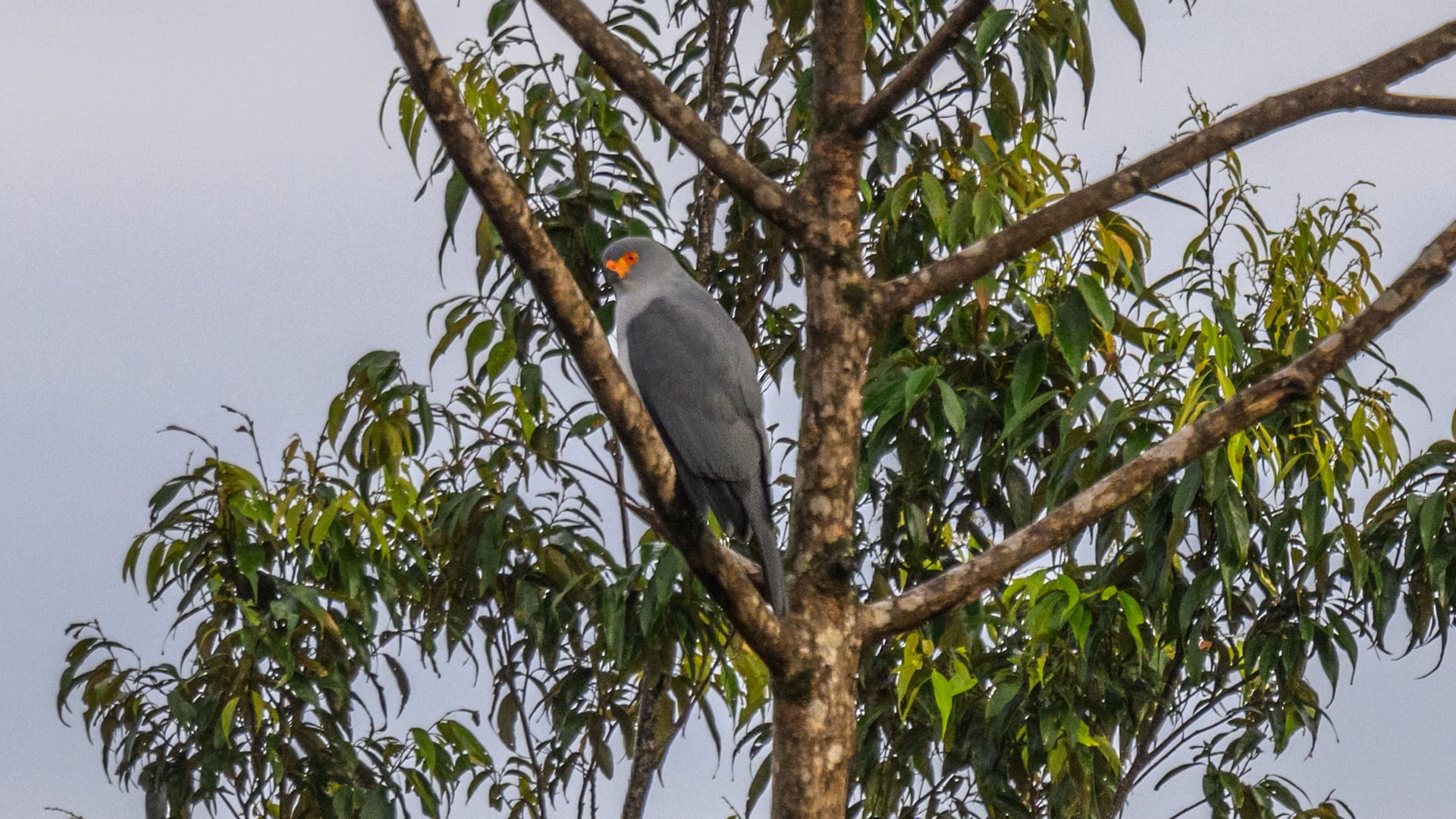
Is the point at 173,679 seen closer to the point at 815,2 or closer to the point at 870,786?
the point at 870,786

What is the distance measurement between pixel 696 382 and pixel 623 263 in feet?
1.49

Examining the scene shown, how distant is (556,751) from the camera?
10.6 feet

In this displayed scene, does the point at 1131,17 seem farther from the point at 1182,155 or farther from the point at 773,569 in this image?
the point at 773,569

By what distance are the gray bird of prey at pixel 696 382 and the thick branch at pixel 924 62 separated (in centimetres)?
61

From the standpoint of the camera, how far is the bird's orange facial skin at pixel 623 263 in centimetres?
305

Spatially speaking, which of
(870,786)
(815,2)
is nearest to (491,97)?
(815,2)

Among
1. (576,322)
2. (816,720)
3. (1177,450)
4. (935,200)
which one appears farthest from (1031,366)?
(576,322)

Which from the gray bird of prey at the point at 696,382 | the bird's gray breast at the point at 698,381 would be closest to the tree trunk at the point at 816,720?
the gray bird of prey at the point at 696,382

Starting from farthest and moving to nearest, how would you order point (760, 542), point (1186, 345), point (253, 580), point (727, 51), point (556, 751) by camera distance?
point (727, 51)
point (556, 751)
point (253, 580)
point (1186, 345)
point (760, 542)

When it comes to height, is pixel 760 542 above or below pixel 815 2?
below

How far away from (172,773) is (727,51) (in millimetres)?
1962

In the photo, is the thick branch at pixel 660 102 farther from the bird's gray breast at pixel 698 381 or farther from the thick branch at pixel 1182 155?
the bird's gray breast at pixel 698 381

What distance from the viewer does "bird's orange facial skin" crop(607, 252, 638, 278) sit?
3.05 m

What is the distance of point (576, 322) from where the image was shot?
1.91 metres
